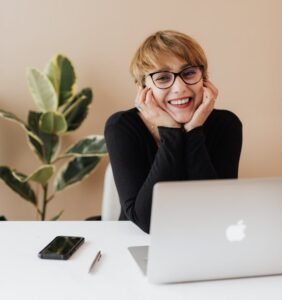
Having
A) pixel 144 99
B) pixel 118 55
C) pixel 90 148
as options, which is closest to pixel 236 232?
pixel 144 99

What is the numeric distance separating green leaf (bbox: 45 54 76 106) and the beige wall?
235mm

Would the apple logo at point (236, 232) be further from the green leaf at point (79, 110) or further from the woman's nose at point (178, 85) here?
the green leaf at point (79, 110)

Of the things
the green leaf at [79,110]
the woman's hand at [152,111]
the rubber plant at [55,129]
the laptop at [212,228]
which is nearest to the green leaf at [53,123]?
the rubber plant at [55,129]

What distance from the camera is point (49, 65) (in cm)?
201

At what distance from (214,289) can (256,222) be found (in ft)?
0.54

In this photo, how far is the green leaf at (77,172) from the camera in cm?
207

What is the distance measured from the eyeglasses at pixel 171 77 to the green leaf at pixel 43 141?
887 millimetres

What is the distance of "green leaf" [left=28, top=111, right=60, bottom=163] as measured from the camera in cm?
208

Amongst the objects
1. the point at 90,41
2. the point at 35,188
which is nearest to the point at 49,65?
the point at 90,41

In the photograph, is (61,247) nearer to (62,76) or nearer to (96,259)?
(96,259)

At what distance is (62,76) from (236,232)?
4.75ft

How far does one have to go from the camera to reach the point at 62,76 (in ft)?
6.64

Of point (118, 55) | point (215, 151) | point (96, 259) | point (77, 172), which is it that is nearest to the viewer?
point (96, 259)

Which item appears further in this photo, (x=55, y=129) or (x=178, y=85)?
(x=55, y=129)
